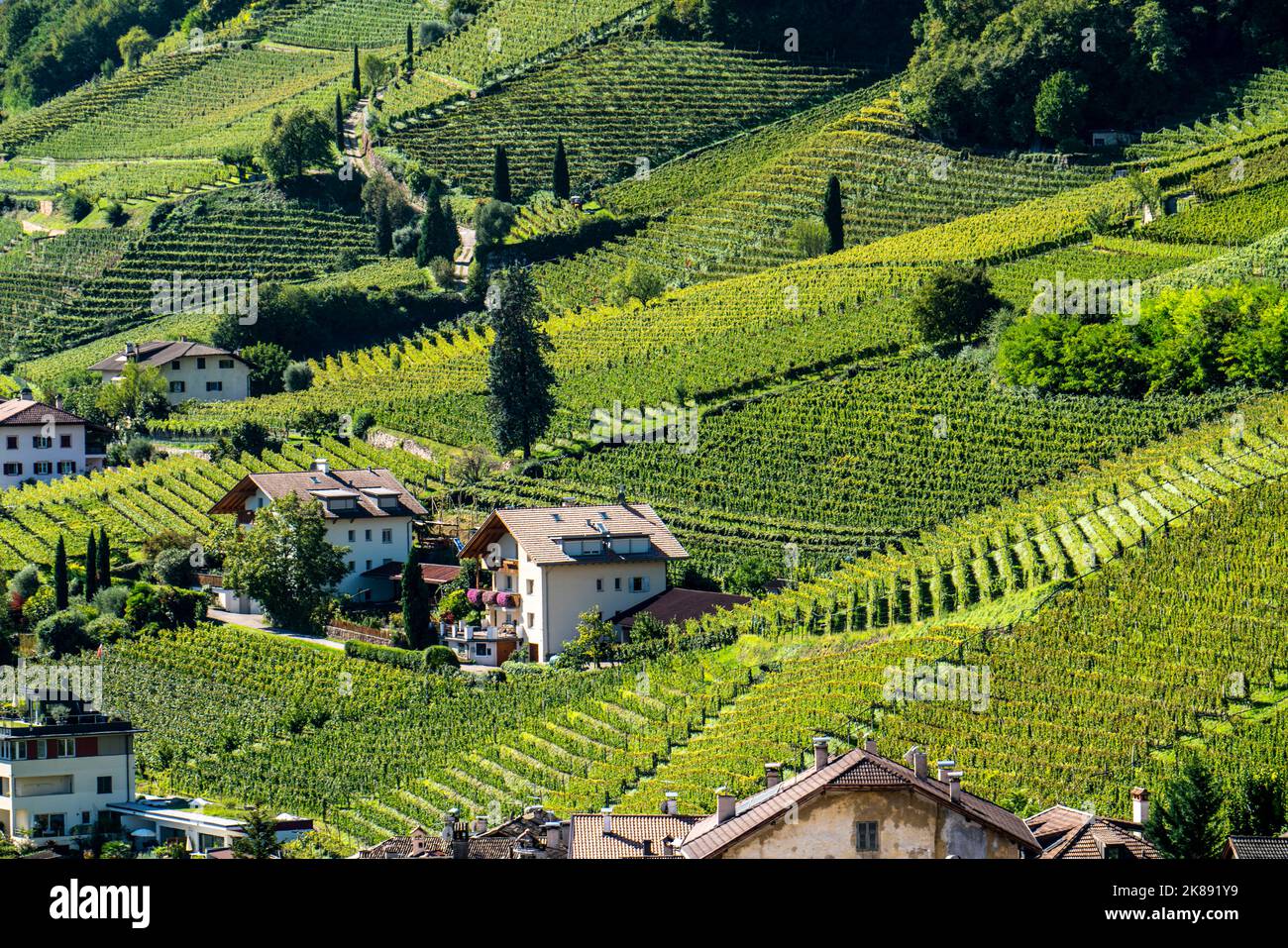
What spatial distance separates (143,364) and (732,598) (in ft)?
151

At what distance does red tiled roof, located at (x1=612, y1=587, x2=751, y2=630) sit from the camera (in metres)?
67.4

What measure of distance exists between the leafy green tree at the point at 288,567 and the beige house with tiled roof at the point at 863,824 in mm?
45745

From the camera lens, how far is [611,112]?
130875mm

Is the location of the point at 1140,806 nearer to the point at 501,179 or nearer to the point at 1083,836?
the point at 1083,836

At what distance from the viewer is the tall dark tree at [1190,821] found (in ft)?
109

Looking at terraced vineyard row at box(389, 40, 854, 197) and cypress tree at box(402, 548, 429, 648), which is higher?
terraced vineyard row at box(389, 40, 854, 197)

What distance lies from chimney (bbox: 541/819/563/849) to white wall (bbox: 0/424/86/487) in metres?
68.0

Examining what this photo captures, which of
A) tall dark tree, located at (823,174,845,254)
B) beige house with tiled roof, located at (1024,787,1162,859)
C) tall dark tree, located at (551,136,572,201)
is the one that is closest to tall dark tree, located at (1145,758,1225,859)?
beige house with tiled roof, located at (1024,787,1162,859)

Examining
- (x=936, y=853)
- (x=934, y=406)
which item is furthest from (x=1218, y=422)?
(x=936, y=853)

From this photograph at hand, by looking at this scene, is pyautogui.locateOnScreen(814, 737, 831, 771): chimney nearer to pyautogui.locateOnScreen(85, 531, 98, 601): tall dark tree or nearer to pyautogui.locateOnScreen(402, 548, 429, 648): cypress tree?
pyautogui.locateOnScreen(402, 548, 429, 648): cypress tree

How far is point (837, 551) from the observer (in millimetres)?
69812

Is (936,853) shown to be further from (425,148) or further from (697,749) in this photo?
(425,148)

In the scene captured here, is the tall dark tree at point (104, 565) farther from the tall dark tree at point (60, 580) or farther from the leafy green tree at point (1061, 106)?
the leafy green tree at point (1061, 106)

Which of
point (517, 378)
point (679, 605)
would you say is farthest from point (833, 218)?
point (679, 605)
